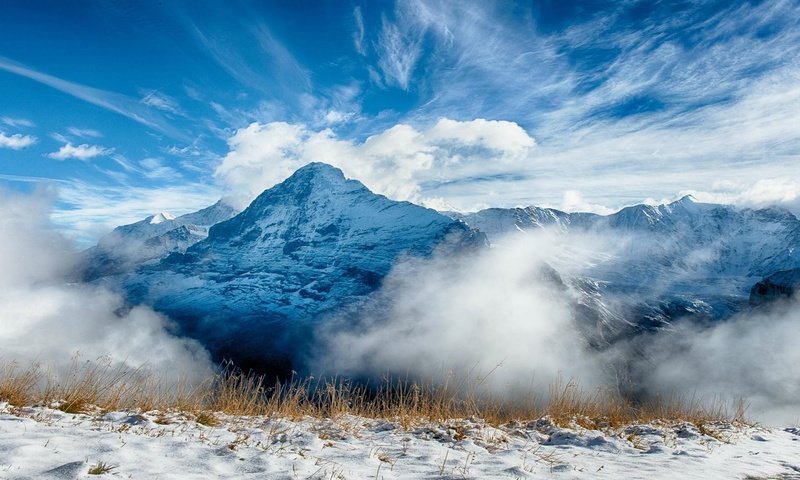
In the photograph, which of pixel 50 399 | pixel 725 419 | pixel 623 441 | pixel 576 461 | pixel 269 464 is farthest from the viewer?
pixel 725 419

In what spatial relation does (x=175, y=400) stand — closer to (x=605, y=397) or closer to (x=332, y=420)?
(x=332, y=420)

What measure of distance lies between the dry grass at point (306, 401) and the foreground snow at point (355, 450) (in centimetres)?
64

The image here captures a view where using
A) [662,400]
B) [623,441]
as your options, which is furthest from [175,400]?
[662,400]

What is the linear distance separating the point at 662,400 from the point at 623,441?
15.3ft

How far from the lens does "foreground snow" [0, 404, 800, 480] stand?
5.23 m

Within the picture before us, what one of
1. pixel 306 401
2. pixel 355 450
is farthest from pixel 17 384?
pixel 355 450

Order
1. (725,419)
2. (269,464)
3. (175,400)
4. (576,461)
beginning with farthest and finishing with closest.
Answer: (725,419) < (175,400) < (576,461) < (269,464)

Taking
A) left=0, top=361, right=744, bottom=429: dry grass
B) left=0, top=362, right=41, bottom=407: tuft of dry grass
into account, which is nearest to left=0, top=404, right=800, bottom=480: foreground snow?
left=0, top=362, right=41, bottom=407: tuft of dry grass

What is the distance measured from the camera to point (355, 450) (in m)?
6.86

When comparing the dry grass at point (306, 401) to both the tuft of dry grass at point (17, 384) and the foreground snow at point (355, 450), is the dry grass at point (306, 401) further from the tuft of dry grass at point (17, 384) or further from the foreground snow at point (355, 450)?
the foreground snow at point (355, 450)

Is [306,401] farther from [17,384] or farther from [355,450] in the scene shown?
[17,384]

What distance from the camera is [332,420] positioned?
9039 millimetres

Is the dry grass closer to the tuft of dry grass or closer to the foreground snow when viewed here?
the tuft of dry grass

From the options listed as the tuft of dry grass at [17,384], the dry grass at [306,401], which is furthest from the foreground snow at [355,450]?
the dry grass at [306,401]
